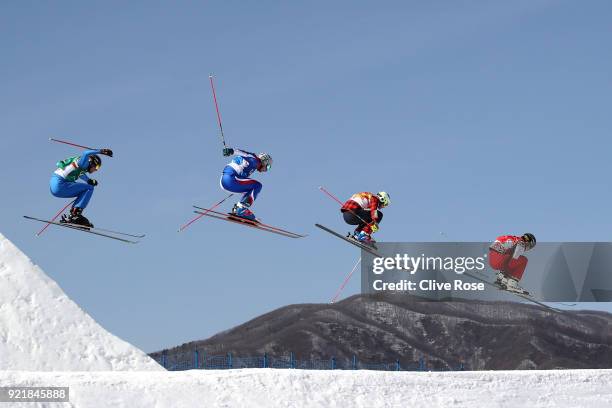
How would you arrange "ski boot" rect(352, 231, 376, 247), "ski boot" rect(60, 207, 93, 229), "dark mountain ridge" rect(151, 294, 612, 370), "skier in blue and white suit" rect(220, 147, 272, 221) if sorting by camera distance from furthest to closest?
1. "dark mountain ridge" rect(151, 294, 612, 370)
2. "ski boot" rect(352, 231, 376, 247)
3. "ski boot" rect(60, 207, 93, 229)
4. "skier in blue and white suit" rect(220, 147, 272, 221)

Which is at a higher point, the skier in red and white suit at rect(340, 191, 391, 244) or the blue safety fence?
the skier in red and white suit at rect(340, 191, 391, 244)

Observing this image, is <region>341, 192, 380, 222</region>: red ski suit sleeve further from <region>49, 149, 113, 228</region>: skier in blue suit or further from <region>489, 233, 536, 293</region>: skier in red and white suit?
<region>49, 149, 113, 228</region>: skier in blue suit

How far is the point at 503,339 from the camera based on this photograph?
70.3 m

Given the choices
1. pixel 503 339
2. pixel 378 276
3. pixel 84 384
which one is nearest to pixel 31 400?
pixel 84 384

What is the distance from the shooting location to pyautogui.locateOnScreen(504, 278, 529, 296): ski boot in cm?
3534

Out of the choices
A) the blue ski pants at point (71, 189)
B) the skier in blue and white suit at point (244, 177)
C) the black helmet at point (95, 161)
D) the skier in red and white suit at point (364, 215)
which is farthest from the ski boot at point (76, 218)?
the skier in red and white suit at point (364, 215)

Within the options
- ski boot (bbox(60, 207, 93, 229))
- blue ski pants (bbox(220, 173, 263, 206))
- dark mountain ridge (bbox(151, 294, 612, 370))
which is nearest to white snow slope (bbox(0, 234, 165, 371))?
ski boot (bbox(60, 207, 93, 229))

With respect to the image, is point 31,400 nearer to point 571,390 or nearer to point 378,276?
point 571,390

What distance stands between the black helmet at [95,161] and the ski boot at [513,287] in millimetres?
14469

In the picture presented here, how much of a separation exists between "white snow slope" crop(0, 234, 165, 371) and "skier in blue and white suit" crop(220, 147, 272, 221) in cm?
709

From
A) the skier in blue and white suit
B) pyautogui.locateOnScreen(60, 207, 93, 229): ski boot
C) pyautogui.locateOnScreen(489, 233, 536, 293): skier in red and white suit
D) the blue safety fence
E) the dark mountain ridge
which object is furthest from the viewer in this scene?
the dark mountain ridge

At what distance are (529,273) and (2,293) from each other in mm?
22391

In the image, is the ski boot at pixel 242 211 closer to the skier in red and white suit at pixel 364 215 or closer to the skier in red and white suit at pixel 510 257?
the skier in red and white suit at pixel 364 215

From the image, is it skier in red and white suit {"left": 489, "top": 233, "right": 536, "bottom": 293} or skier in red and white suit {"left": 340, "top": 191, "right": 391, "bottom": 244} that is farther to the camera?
skier in red and white suit {"left": 489, "top": 233, "right": 536, "bottom": 293}
